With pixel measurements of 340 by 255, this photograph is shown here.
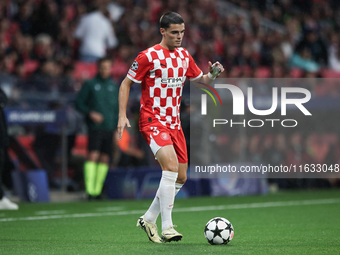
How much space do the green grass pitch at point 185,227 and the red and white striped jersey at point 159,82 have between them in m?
1.25

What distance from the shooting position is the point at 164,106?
759cm

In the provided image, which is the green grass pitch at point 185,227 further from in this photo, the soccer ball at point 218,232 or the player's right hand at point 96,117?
the player's right hand at point 96,117

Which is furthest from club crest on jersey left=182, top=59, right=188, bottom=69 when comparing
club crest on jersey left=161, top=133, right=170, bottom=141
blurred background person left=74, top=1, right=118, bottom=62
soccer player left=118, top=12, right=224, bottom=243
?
blurred background person left=74, top=1, right=118, bottom=62

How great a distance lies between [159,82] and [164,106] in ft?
0.79

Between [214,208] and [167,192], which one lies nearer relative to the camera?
[167,192]

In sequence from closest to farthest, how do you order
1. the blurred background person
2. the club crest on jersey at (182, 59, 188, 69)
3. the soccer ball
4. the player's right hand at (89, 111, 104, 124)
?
the soccer ball, the club crest on jersey at (182, 59, 188, 69), the player's right hand at (89, 111, 104, 124), the blurred background person

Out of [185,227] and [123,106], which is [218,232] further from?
[185,227]

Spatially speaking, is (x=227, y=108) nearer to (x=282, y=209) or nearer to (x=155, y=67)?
(x=282, y=209)

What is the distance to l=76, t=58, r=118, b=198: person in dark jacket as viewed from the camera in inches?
534

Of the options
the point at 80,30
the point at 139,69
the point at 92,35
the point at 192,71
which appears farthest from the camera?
the point at 80,30

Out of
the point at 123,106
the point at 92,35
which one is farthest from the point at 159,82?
the point at 92,35

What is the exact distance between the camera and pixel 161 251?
6.67 meters

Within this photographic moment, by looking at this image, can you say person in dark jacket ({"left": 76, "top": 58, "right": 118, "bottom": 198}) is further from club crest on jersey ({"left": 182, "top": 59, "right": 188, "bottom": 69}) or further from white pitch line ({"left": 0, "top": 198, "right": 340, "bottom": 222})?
club crest on jersey ({"left": 182, "top": 59, "right": 188, "bottom": 69})

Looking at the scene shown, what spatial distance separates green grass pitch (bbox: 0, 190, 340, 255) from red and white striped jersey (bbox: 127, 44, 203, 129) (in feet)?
4.09
